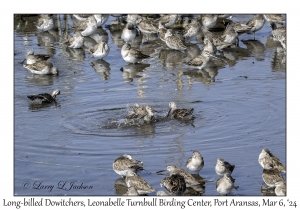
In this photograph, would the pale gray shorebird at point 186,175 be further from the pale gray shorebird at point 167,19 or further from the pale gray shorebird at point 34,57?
the pale gray shorebird at point 167,19

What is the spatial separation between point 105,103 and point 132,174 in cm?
541

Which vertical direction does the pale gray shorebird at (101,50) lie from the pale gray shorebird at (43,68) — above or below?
above

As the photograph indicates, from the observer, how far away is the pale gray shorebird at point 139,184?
36.1 feet

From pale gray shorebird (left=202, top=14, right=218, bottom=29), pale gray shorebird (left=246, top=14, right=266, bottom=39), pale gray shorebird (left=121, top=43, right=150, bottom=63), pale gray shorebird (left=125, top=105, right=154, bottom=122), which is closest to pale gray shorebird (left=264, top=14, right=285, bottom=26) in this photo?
pale gray shorebird (left=246, top=14, right=266, bottom=39)

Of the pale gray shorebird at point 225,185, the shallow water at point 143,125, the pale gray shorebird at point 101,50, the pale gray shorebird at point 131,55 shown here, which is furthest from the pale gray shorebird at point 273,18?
the pale gray shorebird at point 225,185

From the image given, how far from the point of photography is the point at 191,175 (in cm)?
1160

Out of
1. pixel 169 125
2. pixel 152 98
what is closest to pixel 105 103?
pixel 152 98

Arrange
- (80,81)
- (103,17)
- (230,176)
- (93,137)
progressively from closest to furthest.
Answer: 1. (230,176)
2. (93,137)
3. (80,81)
4. (103,17)

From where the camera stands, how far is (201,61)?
2023 centimetres

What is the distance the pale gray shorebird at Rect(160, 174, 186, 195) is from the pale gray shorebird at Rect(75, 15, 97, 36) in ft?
46.9

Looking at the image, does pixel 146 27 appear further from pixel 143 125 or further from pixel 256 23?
pixel 143 125

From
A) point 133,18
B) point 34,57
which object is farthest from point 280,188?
point 133,18

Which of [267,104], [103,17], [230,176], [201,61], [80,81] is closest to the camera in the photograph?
[230,176]

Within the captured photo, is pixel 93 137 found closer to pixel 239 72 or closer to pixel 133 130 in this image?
pixel 133 130
